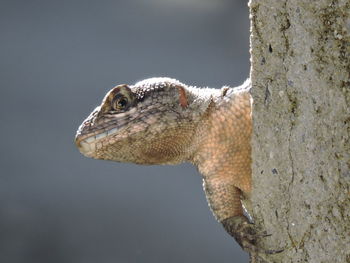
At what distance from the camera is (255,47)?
1.67 metres

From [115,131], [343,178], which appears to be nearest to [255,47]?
[343,178]

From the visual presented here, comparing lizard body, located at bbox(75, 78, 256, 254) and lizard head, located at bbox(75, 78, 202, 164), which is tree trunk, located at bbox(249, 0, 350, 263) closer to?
lizard body, located at bbox(75, 78, 256, 254)

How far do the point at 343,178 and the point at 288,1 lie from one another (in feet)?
1.57

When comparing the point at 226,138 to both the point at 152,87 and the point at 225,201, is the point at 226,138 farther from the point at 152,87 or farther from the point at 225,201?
the point at 152,87

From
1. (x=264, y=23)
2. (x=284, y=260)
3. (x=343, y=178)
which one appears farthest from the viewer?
(x=284, y=260)

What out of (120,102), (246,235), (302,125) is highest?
(120,102)

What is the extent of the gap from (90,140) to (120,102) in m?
0.16

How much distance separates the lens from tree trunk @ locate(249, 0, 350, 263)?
152 centimetres

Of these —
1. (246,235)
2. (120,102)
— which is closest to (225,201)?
(246,235)

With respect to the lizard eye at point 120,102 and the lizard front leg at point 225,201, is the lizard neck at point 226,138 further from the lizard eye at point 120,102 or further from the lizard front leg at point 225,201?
the lizard eye at point 120,102

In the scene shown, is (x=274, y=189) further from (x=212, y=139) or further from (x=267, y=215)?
(x=212, y=139)

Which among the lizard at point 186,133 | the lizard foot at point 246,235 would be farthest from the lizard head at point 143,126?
the lizard foot at point 246,235

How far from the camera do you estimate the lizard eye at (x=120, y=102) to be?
2.08 meters

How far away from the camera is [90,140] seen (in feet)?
6.79
